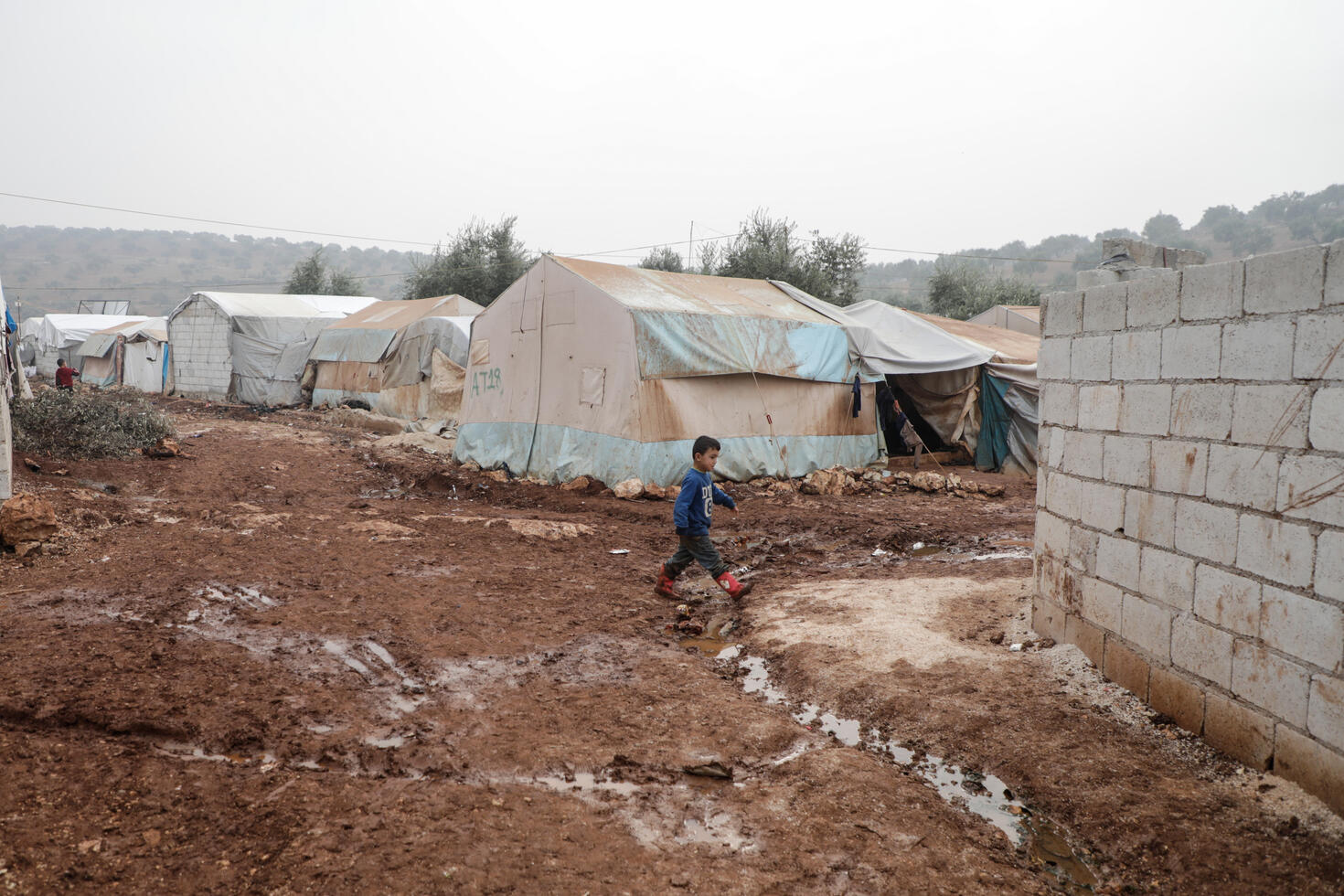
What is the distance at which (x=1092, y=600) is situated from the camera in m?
4.76

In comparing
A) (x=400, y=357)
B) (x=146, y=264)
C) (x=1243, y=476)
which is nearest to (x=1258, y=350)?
(x=1243, y=476)

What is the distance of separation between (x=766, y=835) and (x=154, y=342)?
32759 mm

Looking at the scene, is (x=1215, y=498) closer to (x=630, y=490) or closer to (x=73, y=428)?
(x=630, y=490)

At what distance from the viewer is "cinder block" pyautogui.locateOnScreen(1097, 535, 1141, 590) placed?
4.40m

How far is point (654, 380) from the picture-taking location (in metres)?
11.4

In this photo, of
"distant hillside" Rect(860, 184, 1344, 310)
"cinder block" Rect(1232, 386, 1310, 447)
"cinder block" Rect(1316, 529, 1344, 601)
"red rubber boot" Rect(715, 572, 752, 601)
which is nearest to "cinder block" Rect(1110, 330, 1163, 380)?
"cinder block" Rect(1232, 386, 1310, 447)

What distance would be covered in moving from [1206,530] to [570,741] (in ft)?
10.3

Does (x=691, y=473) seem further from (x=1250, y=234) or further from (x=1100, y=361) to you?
(x=1250, y=234)

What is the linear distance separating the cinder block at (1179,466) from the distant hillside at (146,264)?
7385cm

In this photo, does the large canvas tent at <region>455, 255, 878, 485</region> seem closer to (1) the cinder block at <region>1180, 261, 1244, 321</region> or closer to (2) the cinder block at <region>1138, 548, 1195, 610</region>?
(2) the cinder block at <region>1138, 548, 1195, 610</region>

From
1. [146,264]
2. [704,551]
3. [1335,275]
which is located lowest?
[704,551]

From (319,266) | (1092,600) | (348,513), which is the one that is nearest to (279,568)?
(348,513)

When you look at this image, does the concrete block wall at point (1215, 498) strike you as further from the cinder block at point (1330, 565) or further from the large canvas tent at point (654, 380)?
the large canvas tent at point (654, 380)

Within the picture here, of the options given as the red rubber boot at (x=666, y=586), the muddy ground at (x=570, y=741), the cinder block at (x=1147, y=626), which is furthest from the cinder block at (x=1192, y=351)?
the red rubber boot at (x=666, y=586)
